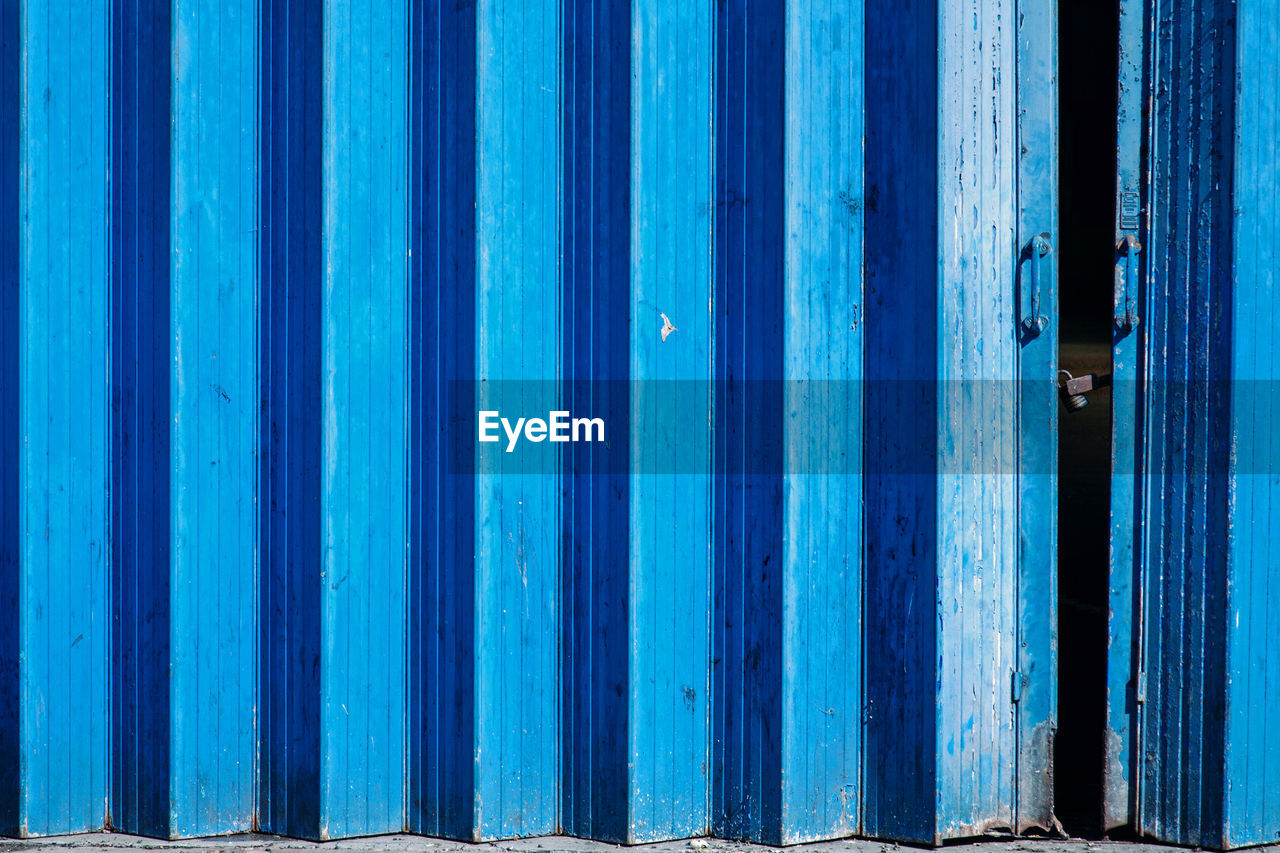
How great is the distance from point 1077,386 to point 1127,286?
29cm

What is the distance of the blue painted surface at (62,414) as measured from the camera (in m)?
2.64

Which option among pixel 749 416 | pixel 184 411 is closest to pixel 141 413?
pixel 184 411

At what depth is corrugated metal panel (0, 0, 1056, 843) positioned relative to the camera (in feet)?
8.44

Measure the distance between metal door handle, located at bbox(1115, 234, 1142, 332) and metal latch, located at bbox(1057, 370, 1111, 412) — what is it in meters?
0.16

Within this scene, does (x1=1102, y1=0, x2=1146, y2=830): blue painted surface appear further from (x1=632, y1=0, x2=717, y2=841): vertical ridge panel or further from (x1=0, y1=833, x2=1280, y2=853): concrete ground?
(x1=632, y1=0, x2=717, y2=841): vertical ridge panel

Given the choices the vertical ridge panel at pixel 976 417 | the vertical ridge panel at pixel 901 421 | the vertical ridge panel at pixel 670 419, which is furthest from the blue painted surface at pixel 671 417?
the vertical ridge panel at pixel 976 417

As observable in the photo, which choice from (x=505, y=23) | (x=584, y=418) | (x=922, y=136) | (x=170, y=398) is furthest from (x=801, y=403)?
(x=170, y=398)

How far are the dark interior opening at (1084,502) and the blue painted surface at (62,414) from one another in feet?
8.52

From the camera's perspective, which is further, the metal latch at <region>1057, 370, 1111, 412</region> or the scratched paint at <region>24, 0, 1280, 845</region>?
the metal latch at <region>1057, 370, 1111, 412</region>

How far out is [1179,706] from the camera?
8.63ft

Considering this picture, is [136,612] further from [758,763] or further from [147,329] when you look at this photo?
[758,763]

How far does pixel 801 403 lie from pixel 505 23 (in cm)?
124

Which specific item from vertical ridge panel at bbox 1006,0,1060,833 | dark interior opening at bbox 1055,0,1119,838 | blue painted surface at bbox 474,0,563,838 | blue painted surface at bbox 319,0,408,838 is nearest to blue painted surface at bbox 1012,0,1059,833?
vertical ridge panel at bbox 1006,0,1060,833

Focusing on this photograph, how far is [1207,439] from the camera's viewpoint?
259 cm
